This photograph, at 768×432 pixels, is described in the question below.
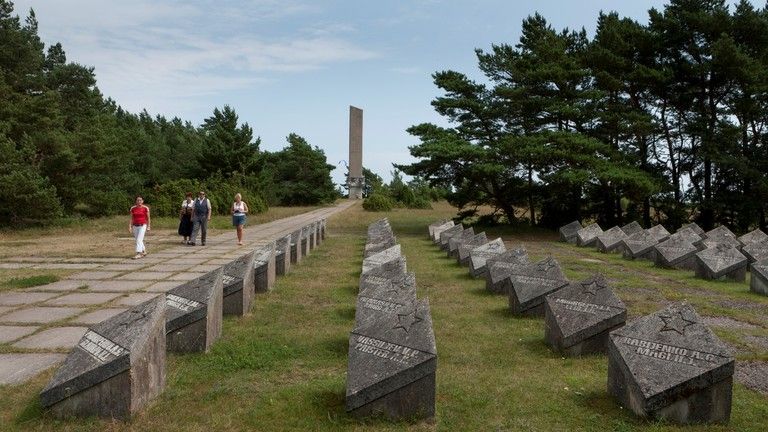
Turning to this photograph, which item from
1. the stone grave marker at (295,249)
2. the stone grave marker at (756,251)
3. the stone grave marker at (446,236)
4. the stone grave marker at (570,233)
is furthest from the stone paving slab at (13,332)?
the stone grave marker at (570,233)

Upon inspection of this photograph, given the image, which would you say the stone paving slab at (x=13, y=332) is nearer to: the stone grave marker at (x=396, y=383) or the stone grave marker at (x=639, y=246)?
the stone grave marker at (x=396, y=383)

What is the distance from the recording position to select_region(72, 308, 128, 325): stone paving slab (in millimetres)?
6726

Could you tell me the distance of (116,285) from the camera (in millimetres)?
9094

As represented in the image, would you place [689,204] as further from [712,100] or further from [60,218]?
[60,218]

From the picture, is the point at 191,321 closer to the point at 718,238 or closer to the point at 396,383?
the point at 396,383

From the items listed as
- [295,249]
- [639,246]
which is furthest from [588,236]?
[295,249]

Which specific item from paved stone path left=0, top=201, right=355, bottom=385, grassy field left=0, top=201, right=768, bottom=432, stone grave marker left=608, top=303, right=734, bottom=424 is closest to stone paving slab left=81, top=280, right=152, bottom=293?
paved stone path left=0, top=201, right=355, bottom=385

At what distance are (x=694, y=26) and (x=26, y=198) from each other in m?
24.4

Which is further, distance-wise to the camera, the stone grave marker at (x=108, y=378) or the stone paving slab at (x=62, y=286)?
the stone paving slab at (x=62, y=286)

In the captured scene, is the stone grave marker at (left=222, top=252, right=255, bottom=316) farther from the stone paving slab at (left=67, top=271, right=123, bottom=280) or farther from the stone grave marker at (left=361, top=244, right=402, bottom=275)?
the stone paving slab at (left=67, top=271, right=123, bottom=280)

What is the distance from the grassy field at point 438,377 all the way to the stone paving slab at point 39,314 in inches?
75.4

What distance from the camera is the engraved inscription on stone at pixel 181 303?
577cm

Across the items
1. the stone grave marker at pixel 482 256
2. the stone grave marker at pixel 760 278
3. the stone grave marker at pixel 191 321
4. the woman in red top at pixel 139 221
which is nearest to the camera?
the stone grave marker at pixel 191 321

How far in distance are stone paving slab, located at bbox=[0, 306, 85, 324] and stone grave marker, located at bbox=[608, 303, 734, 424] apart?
6053 mm
